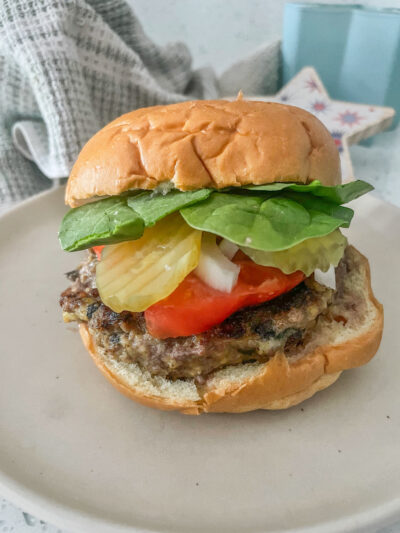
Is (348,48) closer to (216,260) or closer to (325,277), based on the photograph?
(325,277)

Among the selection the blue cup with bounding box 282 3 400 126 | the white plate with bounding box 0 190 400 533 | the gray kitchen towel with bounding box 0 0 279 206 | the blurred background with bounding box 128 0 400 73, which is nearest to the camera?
the white plate with bounding box 0 190 400 533

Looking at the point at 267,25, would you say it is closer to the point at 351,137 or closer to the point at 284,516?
the point at 351,137

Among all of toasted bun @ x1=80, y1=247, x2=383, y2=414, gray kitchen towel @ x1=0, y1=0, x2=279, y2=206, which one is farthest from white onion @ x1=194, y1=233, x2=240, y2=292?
gray kitchen towel @ x1=0, y1=0, x2=279, y2=206

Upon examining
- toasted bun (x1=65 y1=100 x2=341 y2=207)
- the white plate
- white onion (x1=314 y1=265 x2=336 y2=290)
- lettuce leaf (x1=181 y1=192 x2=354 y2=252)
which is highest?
toasted bun (x1=65 y1=100 x2=341 y2=207)

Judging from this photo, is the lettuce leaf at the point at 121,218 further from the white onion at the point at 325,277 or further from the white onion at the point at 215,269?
the white onion at the point at 325,277

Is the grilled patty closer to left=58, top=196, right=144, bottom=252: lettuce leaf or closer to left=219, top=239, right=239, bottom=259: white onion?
A: left=219, top=239, right=239, bottom=259: white onion

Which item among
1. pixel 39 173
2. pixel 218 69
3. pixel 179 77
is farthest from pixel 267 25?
pixel 39 173
